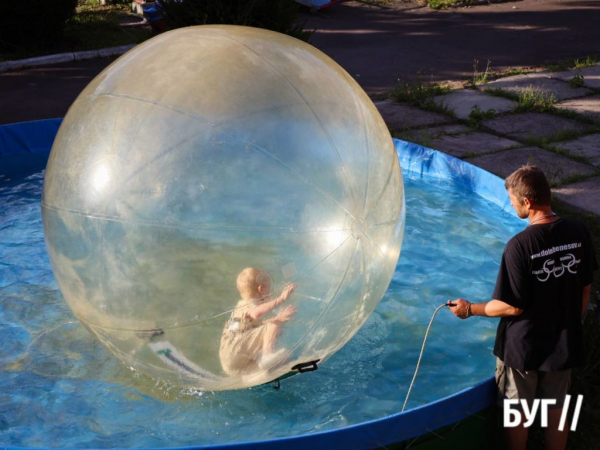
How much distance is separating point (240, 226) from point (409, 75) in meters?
8.85

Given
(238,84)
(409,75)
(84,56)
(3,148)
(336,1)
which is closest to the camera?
(238,84)

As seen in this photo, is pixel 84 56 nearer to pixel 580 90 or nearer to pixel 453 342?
pixel 580 90

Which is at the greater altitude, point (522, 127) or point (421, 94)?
point (421, 94)

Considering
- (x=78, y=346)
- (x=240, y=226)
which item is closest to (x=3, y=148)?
(x=78, y=346)

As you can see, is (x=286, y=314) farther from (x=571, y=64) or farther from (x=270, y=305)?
(x=571, y=64)

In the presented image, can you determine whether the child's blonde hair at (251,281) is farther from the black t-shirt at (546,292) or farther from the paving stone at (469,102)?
the paving stone at (469,102)

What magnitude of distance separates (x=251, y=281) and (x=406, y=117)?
6498 millimetres

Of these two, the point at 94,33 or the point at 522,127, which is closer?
the point at 522,127

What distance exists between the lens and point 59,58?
40.7 ft

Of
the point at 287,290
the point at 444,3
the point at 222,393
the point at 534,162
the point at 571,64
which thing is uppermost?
the point at 444,3

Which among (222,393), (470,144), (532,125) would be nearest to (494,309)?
(222,393)

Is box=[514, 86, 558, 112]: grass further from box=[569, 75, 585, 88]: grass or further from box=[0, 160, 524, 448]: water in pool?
box=[0, 160, 524, 448]: water in pool

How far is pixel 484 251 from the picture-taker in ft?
20.9

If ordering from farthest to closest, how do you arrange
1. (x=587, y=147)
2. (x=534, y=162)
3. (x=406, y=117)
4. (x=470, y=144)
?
(x=406, y=117), (x=470, y=144), (x=587, y=147), (x=534, y=162)
